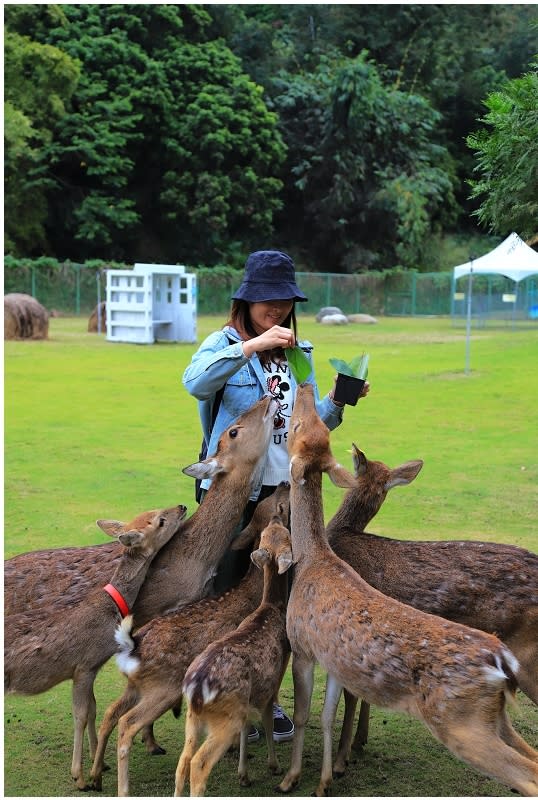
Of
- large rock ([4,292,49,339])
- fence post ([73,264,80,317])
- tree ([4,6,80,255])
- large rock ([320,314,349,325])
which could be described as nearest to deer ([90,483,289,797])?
large rock ([4,292,49,339])

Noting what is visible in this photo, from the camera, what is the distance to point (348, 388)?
499cm

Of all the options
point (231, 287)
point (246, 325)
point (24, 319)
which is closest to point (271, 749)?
point (246, 325)

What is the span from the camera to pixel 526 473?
38.2 feet

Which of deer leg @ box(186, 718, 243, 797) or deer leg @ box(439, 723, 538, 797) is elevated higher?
deer leg @ box(439, 723, 538, 797)

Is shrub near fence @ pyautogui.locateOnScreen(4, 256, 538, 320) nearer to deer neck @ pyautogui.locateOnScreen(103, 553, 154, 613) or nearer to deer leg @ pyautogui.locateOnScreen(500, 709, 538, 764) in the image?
deer neck @ pyautogui.locateOnScreen(103, 553, 154, 613)

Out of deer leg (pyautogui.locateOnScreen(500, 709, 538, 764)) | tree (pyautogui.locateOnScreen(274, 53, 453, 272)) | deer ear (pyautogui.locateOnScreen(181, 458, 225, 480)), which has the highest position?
tree (pyautogui.locateOnScreen(274, 53, 453, 272))

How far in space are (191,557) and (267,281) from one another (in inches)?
50.5

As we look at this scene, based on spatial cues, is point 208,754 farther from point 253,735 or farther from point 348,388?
point 348,388

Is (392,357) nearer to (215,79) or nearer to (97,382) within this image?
(97,382)

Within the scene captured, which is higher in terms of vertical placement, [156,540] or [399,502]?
[156,540]

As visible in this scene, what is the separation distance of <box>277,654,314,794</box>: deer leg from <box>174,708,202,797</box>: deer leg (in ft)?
1.71

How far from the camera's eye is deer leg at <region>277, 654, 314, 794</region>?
4.34 meters

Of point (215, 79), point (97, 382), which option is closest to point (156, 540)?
point (97, 382)

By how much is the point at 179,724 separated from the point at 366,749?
957 millimetres
